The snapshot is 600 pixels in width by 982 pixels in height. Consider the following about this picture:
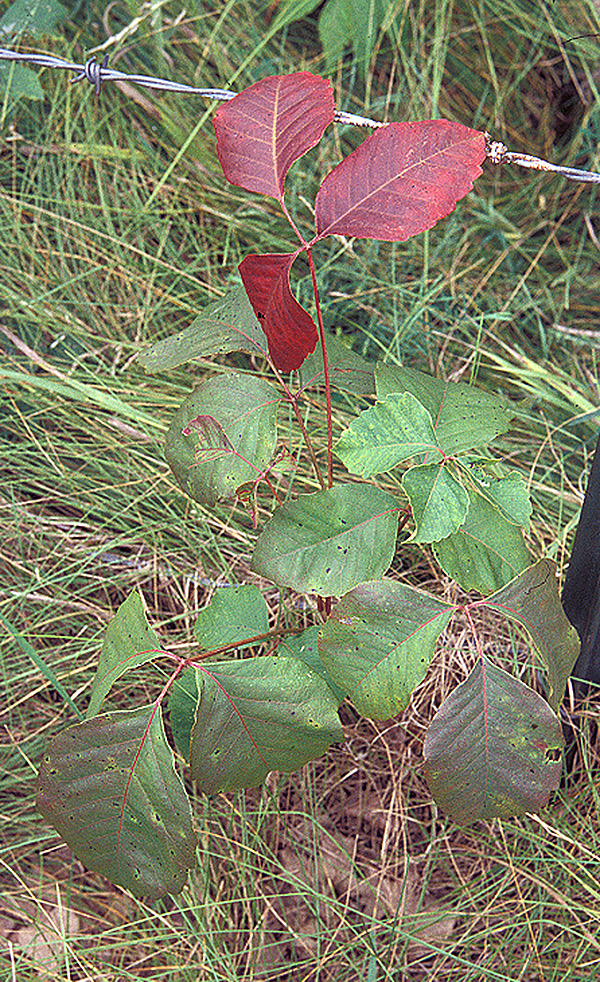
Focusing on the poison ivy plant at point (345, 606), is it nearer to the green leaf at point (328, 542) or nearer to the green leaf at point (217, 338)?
the green leaf at point (328, 542)

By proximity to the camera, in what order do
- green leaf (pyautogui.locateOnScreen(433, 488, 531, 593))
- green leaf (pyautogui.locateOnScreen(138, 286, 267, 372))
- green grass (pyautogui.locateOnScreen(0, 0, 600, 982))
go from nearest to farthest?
green leaf (pyautogui.locateOnScreen(433, 488, 531, 593)) < green leaf (pyautogui.locateOnScreen(138, 286, 267, 372)) < green grass (pyautogui.locateOnScreen(0, 0, 600, 982))

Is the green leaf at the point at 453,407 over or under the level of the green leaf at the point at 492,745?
over

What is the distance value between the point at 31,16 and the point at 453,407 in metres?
1.32

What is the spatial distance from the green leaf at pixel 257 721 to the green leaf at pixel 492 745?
125 mm

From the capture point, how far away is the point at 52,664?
1.28 metres

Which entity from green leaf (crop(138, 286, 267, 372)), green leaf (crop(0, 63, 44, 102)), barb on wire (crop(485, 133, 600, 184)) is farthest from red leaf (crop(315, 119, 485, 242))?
green leaf (crop(0, 63, 44, 102))

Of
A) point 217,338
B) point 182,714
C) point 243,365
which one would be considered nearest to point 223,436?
point 217,338

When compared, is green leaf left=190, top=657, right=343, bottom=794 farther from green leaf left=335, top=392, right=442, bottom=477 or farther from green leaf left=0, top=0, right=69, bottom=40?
green leaf left=0, top=0, right=69, bottom=40

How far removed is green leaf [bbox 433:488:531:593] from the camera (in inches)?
33.8

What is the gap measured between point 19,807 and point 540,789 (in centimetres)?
83

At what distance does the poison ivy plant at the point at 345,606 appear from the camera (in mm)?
780

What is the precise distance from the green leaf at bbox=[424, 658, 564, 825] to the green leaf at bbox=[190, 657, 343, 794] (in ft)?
0.41

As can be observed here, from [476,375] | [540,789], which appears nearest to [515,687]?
[540,789]

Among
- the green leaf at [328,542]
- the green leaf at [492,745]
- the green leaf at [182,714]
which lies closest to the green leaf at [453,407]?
the green leaf at [328,542]
